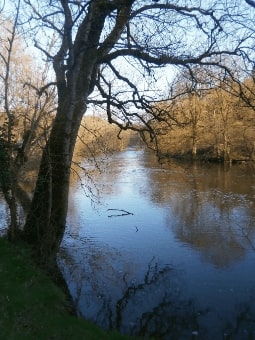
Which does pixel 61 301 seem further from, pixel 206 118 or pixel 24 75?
pixel 206 118

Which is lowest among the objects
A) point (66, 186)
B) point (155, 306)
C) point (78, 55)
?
point (155, 306)

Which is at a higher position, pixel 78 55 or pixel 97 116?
pixel 78 55

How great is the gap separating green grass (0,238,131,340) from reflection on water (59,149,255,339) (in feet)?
2.81

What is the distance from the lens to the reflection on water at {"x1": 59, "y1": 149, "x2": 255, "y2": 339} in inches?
295

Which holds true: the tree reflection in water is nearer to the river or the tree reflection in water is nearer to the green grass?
the river

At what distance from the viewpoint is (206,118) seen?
38969 mm

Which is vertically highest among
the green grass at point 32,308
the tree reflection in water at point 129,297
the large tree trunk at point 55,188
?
the large tree trunk at point 55,188

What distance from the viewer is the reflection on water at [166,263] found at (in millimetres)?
7500

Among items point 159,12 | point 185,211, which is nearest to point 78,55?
point 159,12

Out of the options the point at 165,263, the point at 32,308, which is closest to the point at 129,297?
the point at 165,263

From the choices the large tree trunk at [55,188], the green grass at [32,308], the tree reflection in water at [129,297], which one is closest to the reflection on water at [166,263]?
the tree reflection in water at [129,297]

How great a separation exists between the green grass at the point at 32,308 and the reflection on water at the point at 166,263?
2.81ft

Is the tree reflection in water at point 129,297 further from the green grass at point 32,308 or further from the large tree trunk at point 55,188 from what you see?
the large tree trunk at point 55,188

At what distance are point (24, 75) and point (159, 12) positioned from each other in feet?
22.3
